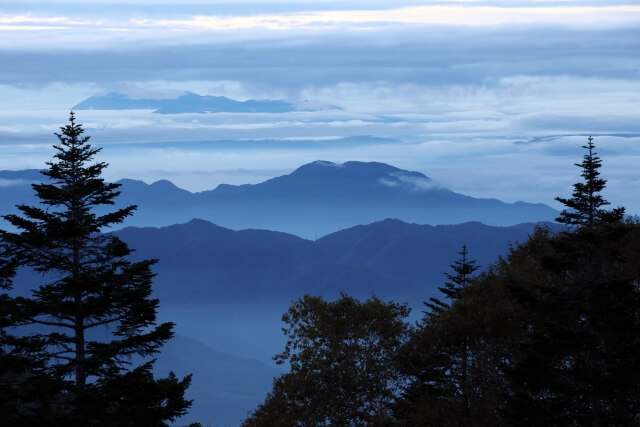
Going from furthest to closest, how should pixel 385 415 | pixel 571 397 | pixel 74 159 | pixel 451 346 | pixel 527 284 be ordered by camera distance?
pixel 385 415 < pixel 451 346 < pixel 74 159 < pixel 527 284 < pixel 571 397

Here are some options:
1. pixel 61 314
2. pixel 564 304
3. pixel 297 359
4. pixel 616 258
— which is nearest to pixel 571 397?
pixel 564 304

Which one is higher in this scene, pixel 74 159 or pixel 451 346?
pixel 74 159

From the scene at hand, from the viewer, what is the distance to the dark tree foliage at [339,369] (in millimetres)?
48125

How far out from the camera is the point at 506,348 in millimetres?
37844

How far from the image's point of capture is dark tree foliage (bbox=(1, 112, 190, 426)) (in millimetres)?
33406

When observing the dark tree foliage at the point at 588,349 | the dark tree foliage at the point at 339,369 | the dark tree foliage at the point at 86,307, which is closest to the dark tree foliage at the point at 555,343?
the dark tree foliage at the point at 588,349

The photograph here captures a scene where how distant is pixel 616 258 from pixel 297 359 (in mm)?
21961

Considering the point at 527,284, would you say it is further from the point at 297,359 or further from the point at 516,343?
the point at 297,359

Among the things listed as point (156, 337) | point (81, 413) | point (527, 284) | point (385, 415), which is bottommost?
point (385, 415)

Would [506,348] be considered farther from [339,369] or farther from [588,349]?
[339,369]

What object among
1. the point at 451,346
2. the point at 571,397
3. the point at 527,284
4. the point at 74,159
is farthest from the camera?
the point at 451,346

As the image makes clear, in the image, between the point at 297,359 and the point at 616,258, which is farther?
the point at 297,359

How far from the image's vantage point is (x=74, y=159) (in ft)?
118

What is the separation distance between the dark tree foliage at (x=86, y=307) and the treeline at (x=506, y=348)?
473 inches
